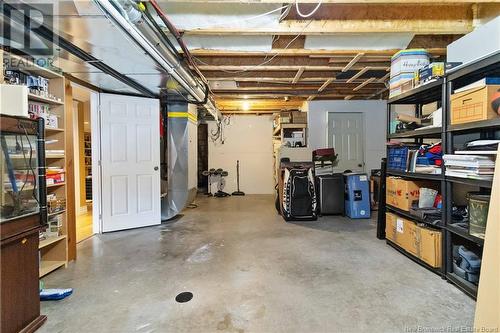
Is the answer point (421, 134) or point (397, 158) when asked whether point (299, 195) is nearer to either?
point (397, 158)

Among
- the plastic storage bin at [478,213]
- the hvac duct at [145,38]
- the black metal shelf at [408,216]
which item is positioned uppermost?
the hvac duct at [145,38]

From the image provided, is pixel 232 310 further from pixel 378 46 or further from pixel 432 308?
pixel 378 46

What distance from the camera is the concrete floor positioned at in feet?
5.82

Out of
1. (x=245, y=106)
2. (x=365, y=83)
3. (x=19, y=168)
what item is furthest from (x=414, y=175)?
(x=245, y=106)

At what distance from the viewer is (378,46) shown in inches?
125

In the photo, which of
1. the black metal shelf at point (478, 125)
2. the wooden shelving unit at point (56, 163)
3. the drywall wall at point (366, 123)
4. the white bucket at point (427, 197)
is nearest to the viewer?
the black metal shelf at point (478, 125)

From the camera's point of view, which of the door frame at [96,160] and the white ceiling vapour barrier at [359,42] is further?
the door frame at [96,160]

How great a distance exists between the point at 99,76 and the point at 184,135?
1.76 m

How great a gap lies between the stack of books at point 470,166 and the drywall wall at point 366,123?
378 centimetres

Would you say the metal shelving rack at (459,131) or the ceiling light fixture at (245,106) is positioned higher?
the ceiling light fixture at (245,106)

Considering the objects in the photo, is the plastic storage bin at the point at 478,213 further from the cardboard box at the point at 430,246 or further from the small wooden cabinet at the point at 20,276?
the small wooden cabinet at the point at 20,276

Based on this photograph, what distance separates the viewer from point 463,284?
2.13 m

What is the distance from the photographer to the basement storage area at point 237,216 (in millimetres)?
1769

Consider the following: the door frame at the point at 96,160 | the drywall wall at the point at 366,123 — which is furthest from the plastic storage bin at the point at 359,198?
the door frame at the point at 96,160
